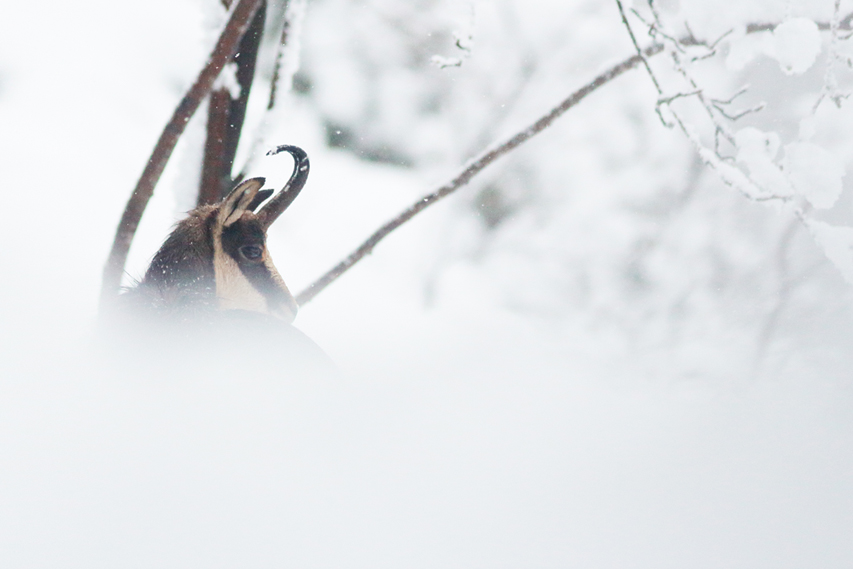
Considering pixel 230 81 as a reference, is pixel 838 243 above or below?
below

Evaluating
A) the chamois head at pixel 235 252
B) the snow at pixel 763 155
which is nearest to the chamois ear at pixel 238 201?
the chamois head at pixel 235 252

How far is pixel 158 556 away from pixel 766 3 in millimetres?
867

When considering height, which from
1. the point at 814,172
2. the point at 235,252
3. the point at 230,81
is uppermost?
the point at 230,81

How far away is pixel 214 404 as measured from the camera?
407mm

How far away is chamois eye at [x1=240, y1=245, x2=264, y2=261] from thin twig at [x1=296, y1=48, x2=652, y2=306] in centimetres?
10

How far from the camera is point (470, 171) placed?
26.5 inches

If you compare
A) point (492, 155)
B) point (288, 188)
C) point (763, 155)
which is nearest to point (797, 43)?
point (763, 155)

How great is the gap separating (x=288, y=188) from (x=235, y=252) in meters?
0.09

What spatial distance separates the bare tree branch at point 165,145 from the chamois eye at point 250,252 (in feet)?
0.36

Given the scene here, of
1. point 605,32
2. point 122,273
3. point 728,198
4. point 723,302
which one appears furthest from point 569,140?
point 122,273

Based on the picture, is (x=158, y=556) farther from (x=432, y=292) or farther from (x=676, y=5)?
(x=676, y=5)

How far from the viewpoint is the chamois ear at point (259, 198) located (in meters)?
0.61

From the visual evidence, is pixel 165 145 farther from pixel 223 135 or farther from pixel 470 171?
pixel 470 171

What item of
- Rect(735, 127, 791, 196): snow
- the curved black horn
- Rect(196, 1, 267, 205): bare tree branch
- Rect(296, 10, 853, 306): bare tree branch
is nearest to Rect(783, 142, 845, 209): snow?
Rect(735, 127, 791, 196): snow
